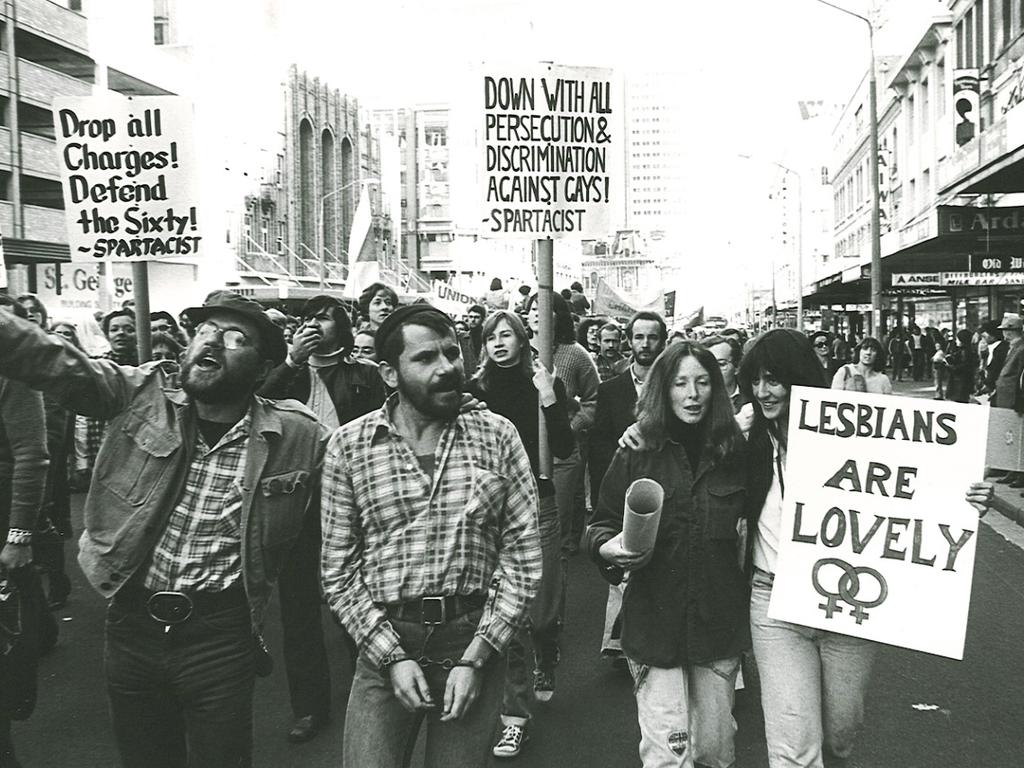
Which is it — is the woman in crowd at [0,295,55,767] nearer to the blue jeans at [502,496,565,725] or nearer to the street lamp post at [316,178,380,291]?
the blue jeans at [502,496,565,725]

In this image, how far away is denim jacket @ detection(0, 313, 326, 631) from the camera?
3.16 metres

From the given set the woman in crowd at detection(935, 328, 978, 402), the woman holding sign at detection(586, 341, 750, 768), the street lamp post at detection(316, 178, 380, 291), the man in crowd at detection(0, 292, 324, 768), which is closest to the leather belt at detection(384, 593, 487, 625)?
the man in crowd at detection(0, 292, 324, 768)

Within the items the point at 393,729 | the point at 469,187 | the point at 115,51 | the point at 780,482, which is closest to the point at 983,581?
the point at 780,482

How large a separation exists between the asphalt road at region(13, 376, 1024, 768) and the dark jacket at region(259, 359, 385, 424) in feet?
4.98

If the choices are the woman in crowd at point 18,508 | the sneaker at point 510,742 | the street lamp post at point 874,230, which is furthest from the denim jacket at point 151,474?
the street lamp post at point 874,230

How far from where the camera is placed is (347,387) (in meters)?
5.88

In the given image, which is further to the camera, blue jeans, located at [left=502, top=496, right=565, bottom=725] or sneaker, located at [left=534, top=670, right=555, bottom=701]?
sneaker, located at [left=534, top=670, right=555, bottom=701]

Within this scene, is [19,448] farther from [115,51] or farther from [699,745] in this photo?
[115,51]

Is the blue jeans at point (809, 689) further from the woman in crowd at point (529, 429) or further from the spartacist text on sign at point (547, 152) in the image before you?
the spartacist text on sign at point (547, 152)

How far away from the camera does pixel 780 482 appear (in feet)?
12.5

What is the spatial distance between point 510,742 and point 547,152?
3.53m

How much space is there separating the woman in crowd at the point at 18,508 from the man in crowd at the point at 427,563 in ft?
6.42

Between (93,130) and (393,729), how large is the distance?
4.55m

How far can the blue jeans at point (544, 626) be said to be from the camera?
4.98 m
